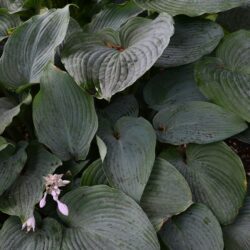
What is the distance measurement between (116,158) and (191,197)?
0.24 meters

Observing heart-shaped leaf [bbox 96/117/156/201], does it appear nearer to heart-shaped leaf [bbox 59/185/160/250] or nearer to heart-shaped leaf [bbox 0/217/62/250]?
heart-shaped leaf [bbox 59/185/160/250]

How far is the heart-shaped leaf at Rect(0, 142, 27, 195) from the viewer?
1339 millimetres

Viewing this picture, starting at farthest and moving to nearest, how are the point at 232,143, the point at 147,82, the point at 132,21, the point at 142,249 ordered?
1. the point at 232,143
2. the point at 147,82
3. the point at 132,21
4. the point at 142,249

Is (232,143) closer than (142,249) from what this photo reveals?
No

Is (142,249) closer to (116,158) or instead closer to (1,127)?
(116,158)

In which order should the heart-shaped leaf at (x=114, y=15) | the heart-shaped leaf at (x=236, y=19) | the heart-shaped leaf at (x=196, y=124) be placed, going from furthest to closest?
the heart-shaped leaf at (x=236, y=19)
the heart-shaped leaf at (x=114, y=15)
the heart-shaped leaf at (x=196, y=124)

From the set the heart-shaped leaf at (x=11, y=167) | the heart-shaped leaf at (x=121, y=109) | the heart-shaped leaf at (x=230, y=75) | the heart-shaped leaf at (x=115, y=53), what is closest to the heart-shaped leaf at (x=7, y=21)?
the heart-shaped leaf at (x=115, y=53)

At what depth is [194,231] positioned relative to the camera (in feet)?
4.58

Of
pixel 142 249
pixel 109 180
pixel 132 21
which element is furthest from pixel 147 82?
pixel 142 249

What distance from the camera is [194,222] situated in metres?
1.40

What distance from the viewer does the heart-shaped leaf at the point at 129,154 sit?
4.39ft

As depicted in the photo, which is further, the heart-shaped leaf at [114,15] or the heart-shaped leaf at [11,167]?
the heart-shaped leaf at [114,15]

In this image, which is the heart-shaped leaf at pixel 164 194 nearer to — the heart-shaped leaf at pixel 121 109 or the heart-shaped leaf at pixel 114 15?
the heart-shaped leaf at pixel 121 109

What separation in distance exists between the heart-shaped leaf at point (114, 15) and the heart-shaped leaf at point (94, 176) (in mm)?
592
